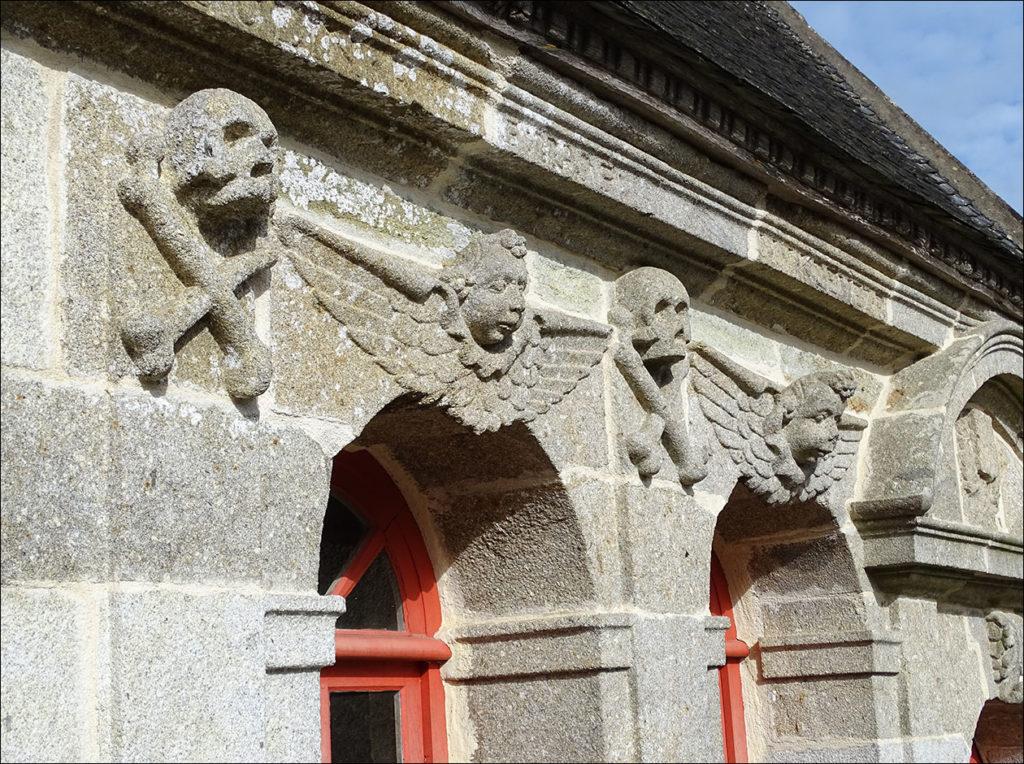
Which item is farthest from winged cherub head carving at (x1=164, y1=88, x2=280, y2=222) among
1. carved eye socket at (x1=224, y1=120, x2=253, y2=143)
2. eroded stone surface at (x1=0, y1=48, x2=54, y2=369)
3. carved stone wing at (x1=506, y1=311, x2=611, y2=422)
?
carved stone wing at (x1=506, y1=311, x2=611, y2=422)

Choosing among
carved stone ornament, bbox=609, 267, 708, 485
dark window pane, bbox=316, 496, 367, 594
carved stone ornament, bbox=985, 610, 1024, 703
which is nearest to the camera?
dark window pane, bbox=316, 496, 367, 594

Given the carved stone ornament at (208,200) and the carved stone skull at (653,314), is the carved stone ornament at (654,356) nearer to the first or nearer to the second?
the carved stone skull at (653,314)

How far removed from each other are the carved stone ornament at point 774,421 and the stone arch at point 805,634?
22cm

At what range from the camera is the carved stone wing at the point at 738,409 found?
160 inches

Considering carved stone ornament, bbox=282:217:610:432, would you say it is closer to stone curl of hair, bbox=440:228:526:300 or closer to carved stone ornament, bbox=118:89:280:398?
stone curl of hair, bbox=440:228:526:300

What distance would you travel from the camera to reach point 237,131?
254 centimetres

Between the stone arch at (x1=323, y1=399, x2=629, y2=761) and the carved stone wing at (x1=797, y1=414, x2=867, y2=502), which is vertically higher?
the carved stone wing at (x1=797, y1=414, x2=867, y2=502)

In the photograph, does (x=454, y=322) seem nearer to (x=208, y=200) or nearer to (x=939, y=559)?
(x=208, y=200)

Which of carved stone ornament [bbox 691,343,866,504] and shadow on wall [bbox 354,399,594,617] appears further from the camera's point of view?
carved stone ornament [bbox 691,343,866,504]

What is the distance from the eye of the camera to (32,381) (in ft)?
7.34

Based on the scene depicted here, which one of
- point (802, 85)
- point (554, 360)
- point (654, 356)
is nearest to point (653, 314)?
point (654, 356)

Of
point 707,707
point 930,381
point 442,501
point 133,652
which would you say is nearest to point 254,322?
point 133,652

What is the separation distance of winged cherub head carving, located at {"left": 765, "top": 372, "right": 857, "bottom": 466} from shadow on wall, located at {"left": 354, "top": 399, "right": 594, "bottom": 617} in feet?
3.56

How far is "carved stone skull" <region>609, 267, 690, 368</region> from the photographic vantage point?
3.68 meters
